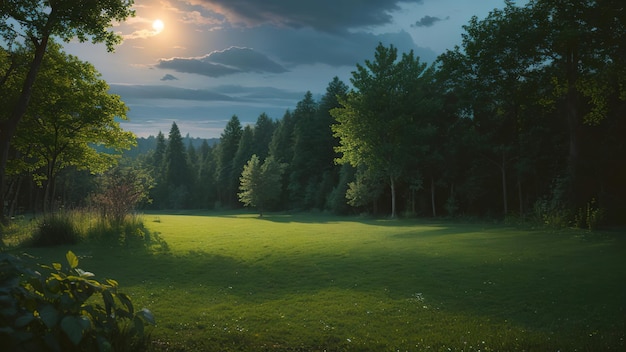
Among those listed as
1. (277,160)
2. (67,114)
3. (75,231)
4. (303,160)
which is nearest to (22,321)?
(75,231)

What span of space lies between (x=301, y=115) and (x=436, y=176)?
4341 centimetres

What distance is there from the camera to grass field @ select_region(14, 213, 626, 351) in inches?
254

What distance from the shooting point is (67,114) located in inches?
1054

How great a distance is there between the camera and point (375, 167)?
42594 millimetres

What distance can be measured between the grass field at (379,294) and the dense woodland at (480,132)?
433 inches

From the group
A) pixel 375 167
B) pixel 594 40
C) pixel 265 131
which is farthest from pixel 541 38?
pixel 265 131

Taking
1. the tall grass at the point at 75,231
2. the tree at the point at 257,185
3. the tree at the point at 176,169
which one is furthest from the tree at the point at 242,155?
the tall grass at the point at 75,231

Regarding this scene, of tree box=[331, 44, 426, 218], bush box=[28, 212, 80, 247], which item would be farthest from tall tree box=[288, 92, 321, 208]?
bush box=[28, 212, 80, 247]

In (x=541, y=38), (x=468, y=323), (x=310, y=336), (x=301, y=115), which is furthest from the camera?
(x=301, y=115)

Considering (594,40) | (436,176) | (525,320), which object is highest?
(594,40)

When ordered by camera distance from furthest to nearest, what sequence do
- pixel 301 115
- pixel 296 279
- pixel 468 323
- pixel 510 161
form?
1. pixel 301 115
2. pixel 510 161
3. pixel 296 279
4. pixel 468 323

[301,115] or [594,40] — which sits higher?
[301,115]

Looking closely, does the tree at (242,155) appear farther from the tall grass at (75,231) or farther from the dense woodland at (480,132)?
the tall grass at (75,231)

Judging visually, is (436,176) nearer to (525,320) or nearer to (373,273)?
(373,273)
